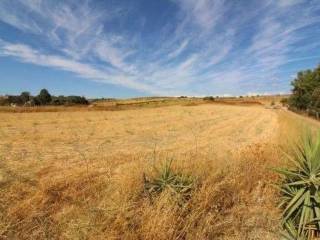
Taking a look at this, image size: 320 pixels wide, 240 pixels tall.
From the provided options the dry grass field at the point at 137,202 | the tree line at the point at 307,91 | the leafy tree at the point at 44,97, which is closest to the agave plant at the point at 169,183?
the dry grass field at the point at 137,202

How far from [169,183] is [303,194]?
2640 mm

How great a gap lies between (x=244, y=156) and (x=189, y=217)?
4.68m

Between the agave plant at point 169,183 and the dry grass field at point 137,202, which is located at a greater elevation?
the agave plant at point 169,183

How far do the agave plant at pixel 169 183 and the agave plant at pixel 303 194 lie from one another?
1.94 m

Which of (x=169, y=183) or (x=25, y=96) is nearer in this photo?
(x=169, y=183)

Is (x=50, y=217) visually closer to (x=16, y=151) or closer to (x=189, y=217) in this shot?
(x=189, y=217)

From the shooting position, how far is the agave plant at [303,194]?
673 centimetres

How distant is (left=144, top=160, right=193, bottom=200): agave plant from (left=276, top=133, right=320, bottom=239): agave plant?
194 centimetres

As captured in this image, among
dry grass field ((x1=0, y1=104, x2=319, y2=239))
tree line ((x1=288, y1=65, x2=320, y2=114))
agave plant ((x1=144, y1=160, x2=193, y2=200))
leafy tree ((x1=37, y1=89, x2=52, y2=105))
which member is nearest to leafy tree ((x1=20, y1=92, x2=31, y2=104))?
leafy tree ((x1=37, y1=89, x2=52, y2=105))

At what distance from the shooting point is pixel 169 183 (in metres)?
7.80

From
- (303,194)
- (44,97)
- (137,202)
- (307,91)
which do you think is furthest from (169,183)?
(44,97)

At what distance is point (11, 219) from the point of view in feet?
20.6

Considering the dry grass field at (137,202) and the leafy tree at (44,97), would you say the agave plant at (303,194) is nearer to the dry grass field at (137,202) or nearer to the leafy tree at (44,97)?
the dry grass field at (137,202)

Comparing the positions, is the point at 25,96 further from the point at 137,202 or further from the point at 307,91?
the point at 137,202
